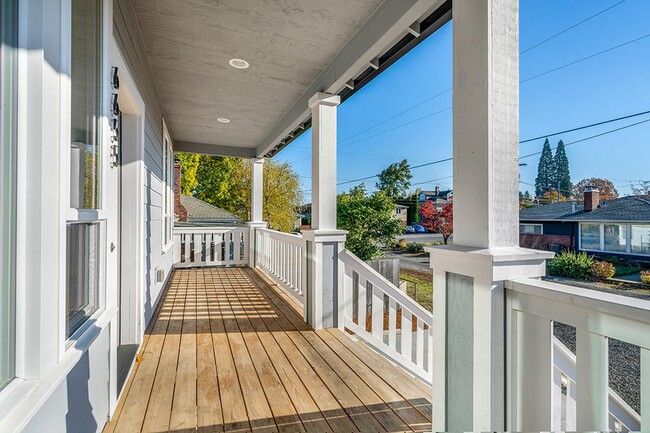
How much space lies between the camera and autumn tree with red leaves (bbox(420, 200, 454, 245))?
9.34ft

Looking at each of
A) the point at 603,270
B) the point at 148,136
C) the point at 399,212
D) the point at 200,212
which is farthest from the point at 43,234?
the point at 200,212

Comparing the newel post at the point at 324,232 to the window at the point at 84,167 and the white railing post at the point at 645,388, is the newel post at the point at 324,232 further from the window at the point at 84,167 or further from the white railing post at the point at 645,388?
the white railing post at the point at 645,388

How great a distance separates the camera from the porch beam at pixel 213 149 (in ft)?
21.6

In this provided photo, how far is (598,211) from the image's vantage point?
4.49ft

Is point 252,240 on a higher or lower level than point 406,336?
higher

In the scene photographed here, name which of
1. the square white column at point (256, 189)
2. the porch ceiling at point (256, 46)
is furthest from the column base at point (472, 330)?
the square white column at point (256, 189)

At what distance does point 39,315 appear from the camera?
38.0 inches

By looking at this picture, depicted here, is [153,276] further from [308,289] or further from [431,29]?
[431,29]

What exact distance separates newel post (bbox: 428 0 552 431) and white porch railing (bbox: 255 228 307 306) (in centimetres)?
220

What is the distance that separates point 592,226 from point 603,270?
0.20 metres

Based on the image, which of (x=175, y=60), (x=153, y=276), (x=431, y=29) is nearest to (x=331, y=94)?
(x=431, y=29)

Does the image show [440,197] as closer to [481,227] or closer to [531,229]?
[531,229]

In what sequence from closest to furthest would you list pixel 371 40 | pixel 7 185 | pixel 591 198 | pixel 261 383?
pixel 7 185, pixel 591 198, pixel 261 383, pixel 371 40

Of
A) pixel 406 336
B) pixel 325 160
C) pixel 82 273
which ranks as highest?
pixel 325 160
